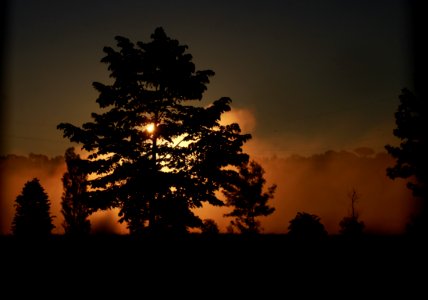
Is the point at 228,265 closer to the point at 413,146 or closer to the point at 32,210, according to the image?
the point at 413,146

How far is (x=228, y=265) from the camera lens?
15461 mm

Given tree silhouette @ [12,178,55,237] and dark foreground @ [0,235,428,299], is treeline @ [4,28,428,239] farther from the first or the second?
tree silhouette @ [12,178,55,237]

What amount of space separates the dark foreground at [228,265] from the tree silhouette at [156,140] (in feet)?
6.19

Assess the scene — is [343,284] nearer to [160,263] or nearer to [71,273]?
[160,263]

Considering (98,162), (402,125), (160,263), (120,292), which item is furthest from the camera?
(402,125)

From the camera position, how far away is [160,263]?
621 inches

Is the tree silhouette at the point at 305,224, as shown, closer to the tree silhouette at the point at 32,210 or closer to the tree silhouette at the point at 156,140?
the tree silhouette at the point at 156,140

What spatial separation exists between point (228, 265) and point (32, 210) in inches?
1403

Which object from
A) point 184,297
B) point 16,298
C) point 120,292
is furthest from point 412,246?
point 16,298

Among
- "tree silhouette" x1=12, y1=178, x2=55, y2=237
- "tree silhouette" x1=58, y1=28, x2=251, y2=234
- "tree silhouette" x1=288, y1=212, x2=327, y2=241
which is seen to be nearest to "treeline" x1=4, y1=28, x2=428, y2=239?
"tree silhouette" x1=58, y1=28, x2=251, y2=234

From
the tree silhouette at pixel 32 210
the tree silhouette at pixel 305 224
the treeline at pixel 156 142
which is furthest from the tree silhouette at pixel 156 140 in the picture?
the tree silhouette at pixel 32 210

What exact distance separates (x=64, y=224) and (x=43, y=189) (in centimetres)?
520

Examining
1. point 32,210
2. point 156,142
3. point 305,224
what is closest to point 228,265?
point 156,142

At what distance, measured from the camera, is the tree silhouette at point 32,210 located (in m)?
43.5
